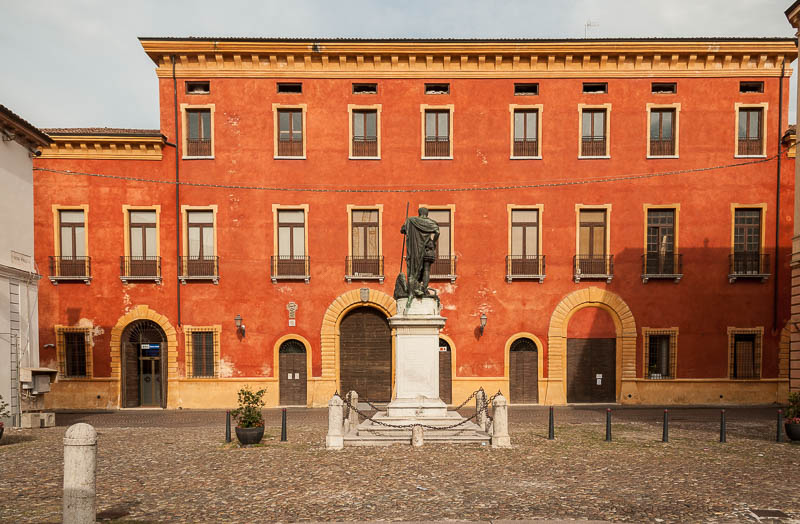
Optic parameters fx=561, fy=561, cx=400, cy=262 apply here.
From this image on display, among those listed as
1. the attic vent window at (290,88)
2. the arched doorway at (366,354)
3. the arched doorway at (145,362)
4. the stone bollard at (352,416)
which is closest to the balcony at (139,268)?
the arched doorway at (145,362)

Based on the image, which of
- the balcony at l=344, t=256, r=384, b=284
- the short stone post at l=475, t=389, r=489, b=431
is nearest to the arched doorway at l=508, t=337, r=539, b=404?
the balcony at l=344, t=256, r=384, b=284

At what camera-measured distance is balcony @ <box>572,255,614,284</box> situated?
25172 millimetres

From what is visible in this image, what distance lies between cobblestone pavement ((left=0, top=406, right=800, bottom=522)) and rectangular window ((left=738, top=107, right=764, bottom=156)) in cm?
1438

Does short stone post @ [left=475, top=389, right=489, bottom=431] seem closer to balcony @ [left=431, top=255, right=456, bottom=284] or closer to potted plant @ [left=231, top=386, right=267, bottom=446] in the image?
potted plant @ [left=231, top=386, right=267, bottom=446]

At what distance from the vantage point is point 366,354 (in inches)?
1001

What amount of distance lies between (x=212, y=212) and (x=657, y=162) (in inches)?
802

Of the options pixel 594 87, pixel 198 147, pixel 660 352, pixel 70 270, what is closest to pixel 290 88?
pixel 198 147

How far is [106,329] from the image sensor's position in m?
25.0

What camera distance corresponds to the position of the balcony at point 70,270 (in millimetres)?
24875

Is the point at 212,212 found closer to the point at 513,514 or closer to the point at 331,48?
the point at 331,48

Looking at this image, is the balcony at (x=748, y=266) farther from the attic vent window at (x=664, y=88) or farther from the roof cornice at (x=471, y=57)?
the roof cornice at (x=471, y=57)

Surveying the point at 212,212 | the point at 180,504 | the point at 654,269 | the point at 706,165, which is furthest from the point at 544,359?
the point at 180,504

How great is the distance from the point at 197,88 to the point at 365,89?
25.3 ft

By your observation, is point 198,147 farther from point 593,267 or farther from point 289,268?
point 593,267
